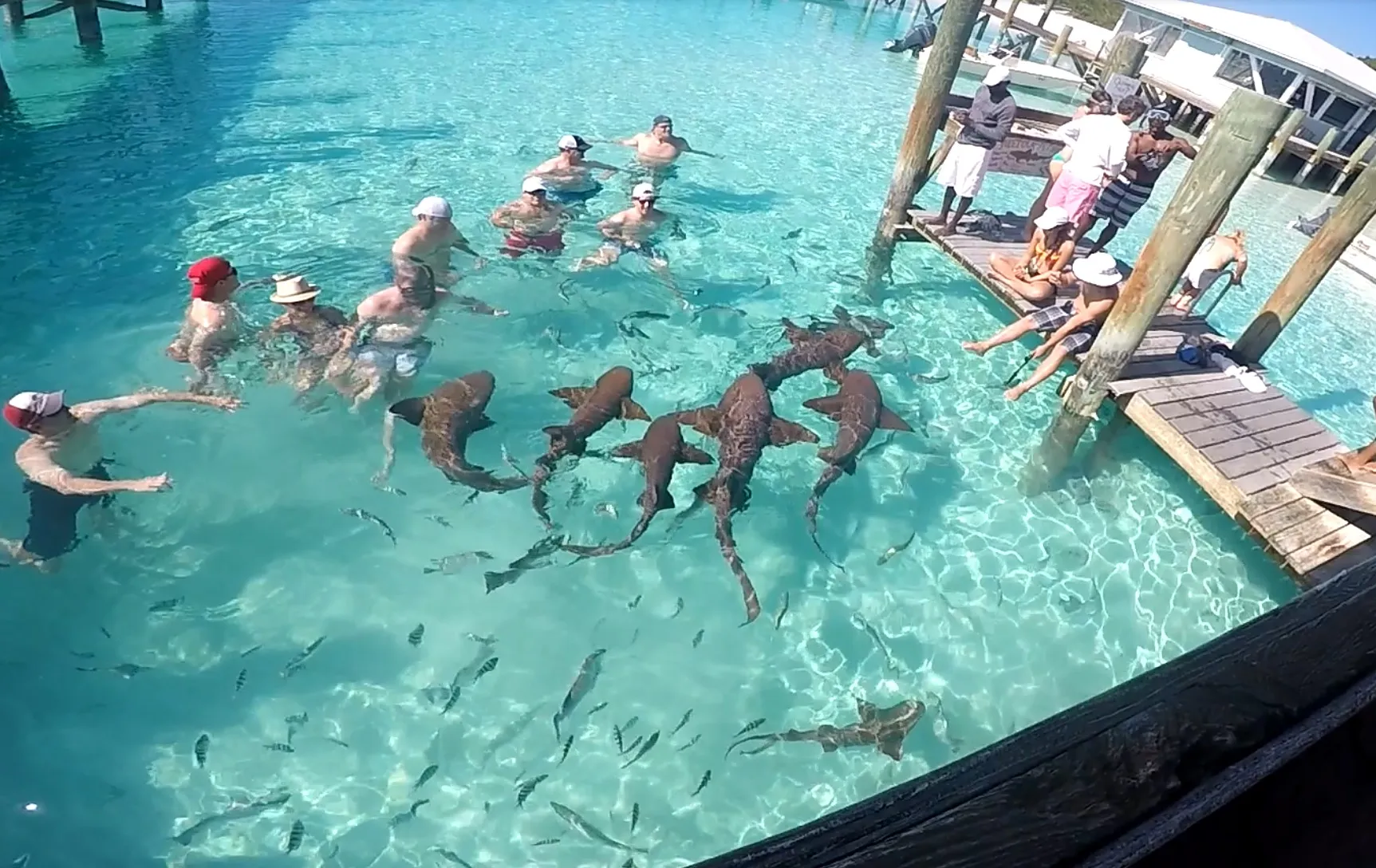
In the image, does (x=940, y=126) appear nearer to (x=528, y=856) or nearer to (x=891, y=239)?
(x=891, y=239)

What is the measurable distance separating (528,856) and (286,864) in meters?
1.51

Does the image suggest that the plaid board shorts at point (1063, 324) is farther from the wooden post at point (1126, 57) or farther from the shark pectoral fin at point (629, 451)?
the wooden post at point (1126, 57)

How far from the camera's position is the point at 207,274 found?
7.21 meters

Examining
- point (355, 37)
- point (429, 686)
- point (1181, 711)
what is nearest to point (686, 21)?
point (355, 37)

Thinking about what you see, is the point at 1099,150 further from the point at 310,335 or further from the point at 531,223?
the point at 310,335

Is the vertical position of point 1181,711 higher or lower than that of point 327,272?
higher

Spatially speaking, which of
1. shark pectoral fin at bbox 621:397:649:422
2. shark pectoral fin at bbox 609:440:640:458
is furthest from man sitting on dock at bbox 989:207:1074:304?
shark pectoral fin at bbox 609:440:640:458

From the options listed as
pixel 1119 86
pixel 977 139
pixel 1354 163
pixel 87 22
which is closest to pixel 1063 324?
pixel 977 139

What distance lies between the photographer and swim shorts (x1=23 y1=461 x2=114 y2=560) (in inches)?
233

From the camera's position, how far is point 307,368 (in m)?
8.04

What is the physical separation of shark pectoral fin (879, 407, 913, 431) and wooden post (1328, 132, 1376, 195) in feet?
73.7

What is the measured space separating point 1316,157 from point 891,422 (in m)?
23.8

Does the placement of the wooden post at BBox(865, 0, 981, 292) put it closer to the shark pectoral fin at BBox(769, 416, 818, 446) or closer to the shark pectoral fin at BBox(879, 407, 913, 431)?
the shark pectoral fin at BBox(879, 407, 913, 431)

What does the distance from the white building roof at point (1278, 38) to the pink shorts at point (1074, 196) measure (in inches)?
902
